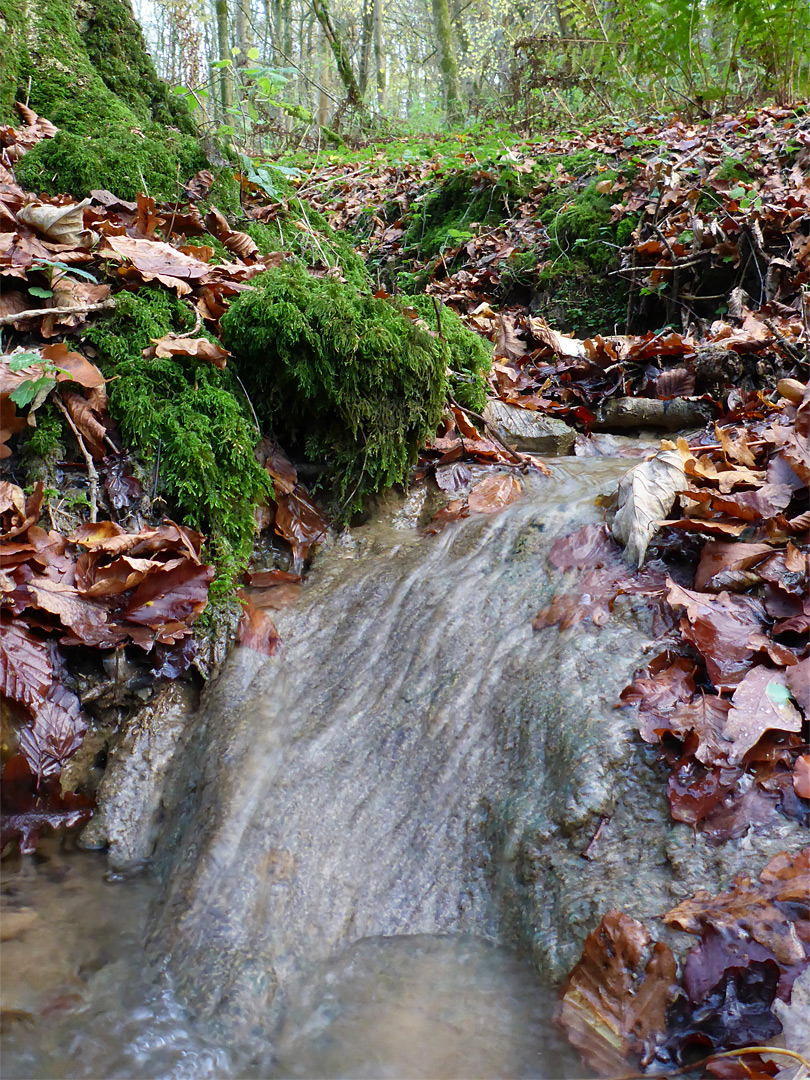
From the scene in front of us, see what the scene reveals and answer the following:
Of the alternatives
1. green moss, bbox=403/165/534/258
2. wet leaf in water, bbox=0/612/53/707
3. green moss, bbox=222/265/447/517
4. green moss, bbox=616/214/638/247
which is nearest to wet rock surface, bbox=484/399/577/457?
green moss, bbox=222/265/447/517

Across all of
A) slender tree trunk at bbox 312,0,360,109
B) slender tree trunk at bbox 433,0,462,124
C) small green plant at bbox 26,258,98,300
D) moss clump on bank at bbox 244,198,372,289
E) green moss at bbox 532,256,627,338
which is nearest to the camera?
small green plant at bbox 26,258,98,300

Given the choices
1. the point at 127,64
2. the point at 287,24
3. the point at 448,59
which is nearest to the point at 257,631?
the point at 127,64

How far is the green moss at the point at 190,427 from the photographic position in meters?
2.78

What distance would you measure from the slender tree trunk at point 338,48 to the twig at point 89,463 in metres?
12.2

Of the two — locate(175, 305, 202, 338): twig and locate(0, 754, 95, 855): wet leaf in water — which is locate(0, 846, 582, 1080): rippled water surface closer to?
locate(0, 754, 95, 855): wet leaf in water

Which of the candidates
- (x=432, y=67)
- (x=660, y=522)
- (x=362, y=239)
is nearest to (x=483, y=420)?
(x=660, y=522)

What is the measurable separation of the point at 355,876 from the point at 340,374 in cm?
199

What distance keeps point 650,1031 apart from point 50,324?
3105mm

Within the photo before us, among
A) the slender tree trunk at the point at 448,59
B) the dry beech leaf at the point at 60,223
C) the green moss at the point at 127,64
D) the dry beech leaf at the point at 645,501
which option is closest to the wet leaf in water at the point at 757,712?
the dry beech leaf at the point at 645,501

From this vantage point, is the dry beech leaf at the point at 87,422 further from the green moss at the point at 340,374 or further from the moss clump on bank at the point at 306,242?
the moss clump on bank at the point at 306,242

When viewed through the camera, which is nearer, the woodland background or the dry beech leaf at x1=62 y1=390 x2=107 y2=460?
the dry beech leaf at x1=62 y1=390 x2=107 y2=460

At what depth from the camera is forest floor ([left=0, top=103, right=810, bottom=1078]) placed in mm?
1501

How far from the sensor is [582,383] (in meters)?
4.70

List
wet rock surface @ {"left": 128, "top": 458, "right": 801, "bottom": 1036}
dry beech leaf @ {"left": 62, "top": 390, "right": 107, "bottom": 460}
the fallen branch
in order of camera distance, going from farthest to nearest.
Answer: the fallen branch
dry beech leaf @ {"left": 62, "top": 390, "right": 107, "bottom": 460}
wet rock surface @ {"left": 128, "top": 458, "right": 801, "bottom": 1036}
